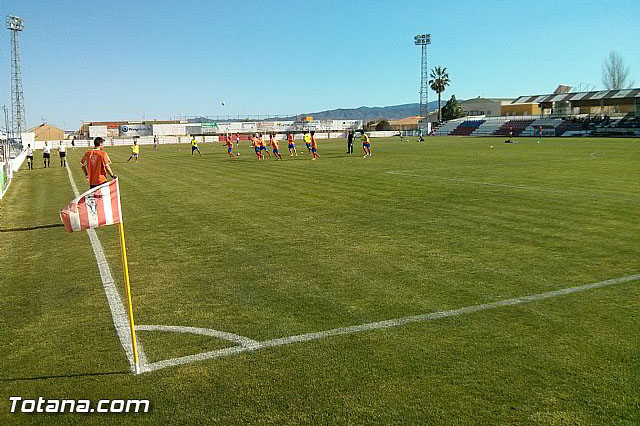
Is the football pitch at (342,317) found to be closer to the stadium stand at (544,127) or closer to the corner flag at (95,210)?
the corner flag at (95,210)

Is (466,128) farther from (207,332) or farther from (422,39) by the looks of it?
(207,332)

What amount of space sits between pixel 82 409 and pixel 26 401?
52 centimetres

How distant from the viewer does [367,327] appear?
5.80 m

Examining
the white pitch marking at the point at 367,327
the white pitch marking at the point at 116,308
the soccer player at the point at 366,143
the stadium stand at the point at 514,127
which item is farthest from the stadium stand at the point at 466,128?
the white pitch marking at the point at 367,327

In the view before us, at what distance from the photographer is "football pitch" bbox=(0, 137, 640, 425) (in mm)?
4297

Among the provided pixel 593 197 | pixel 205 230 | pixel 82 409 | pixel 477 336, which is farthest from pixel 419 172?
pixel 82 409

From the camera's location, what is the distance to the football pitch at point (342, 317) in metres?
4.30

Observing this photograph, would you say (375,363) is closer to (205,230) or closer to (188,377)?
(188,377)

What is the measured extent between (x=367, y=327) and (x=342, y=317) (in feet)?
1.32

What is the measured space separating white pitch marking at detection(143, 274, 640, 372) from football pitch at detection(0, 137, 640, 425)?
0.09 ft

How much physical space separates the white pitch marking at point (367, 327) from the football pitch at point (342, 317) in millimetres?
28

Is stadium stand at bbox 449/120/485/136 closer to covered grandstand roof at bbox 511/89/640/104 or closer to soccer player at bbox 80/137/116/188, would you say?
covered grandstand roof at bbox 511/89/640/104

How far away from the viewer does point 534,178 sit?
2066 cm

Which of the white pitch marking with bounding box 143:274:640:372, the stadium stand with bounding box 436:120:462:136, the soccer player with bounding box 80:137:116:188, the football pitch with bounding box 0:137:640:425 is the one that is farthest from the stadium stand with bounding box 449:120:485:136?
the white pitch marking with bounding box 143:274:640:372
